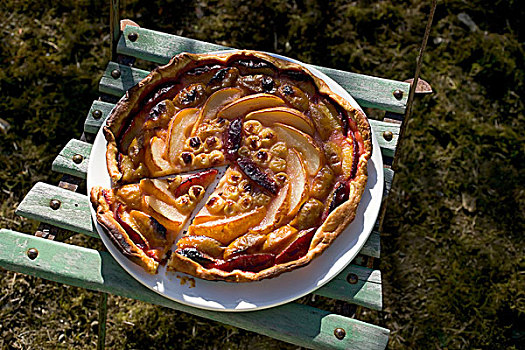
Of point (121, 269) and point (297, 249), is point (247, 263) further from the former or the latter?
point (121, 269)

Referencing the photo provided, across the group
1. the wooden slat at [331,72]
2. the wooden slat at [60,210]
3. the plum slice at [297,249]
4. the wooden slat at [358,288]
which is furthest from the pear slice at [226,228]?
the wooden slat at [331,72]

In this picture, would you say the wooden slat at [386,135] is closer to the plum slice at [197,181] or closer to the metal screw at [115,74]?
the plum slice at [197,181]

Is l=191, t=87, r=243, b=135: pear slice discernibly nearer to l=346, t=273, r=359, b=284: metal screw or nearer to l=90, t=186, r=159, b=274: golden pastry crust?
l=90, t=186, r=159, b=274: golden pastry crust

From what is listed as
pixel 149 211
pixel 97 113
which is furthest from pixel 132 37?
pixel 149 211

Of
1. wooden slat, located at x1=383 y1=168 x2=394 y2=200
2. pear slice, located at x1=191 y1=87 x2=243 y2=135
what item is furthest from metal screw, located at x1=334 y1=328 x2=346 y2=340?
pear slice, located at x1=191 y1=87 x2=243 y2=135

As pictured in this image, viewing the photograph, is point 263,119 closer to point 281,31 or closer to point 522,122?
point 281,31

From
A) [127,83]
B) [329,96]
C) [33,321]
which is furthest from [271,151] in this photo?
[33,321]
